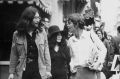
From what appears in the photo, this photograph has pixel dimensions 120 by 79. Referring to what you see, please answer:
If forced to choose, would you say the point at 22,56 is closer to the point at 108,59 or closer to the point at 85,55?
the point at 85,55

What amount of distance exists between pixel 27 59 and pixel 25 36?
39 centimetres

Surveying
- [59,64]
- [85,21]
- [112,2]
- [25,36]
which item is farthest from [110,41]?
[112,2]

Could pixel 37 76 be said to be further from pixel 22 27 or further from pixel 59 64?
pixel 59 64

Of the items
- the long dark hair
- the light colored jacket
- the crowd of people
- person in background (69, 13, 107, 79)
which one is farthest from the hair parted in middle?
the long dark hair

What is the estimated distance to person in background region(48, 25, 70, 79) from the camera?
27.5ft

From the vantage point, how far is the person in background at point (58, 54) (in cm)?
839

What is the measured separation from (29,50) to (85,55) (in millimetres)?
962

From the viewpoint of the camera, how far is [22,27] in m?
6.76

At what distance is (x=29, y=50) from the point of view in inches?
263

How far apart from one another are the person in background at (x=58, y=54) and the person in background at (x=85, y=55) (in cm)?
127

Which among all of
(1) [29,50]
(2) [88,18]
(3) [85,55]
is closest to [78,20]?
(2) [88,18]

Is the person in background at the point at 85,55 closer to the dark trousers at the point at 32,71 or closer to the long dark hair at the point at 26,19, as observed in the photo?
the dark trousers at the point at 32,71

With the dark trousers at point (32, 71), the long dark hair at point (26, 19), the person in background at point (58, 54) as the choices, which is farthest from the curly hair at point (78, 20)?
the person in background at point (58, 54)

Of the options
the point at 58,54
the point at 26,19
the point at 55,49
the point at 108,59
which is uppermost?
the point at 26,19
